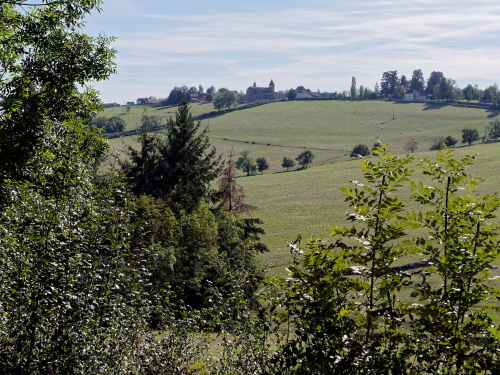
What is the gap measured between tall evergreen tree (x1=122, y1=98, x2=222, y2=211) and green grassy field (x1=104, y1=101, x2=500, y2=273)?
38.5 ft

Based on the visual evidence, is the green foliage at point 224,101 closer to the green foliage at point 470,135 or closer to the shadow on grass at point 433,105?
the shadow on grass at point 433,105

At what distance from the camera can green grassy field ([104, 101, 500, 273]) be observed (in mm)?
58688

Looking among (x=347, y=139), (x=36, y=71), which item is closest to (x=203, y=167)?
(x=36, y=71)

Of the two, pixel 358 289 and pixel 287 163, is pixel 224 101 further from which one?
pixel 358 289

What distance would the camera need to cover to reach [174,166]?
1298 inches

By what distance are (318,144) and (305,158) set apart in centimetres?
1934

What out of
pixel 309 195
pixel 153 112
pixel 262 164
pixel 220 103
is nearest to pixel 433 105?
pixel 220 103

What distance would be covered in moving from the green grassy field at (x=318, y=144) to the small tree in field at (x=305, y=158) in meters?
1.88

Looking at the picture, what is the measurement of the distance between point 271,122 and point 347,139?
3332 cm

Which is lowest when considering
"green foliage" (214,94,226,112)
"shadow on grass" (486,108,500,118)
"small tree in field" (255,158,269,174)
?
"small tree in field" (255,158,269,174)

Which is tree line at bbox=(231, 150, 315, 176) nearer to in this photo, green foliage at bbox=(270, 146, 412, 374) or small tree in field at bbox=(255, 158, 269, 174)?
small tree in field at bbox=(255, 158, 269, 174)

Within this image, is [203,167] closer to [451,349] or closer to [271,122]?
[451,349]

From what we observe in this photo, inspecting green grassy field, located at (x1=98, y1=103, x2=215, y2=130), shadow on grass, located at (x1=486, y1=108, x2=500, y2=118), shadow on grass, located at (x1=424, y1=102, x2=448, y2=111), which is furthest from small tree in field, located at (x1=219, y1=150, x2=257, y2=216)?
shadow on grass, located at (x1=424, y1=102, x2=448, y2=111)

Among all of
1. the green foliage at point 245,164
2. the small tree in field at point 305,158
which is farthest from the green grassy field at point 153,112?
the small tree in field at point 305,158
